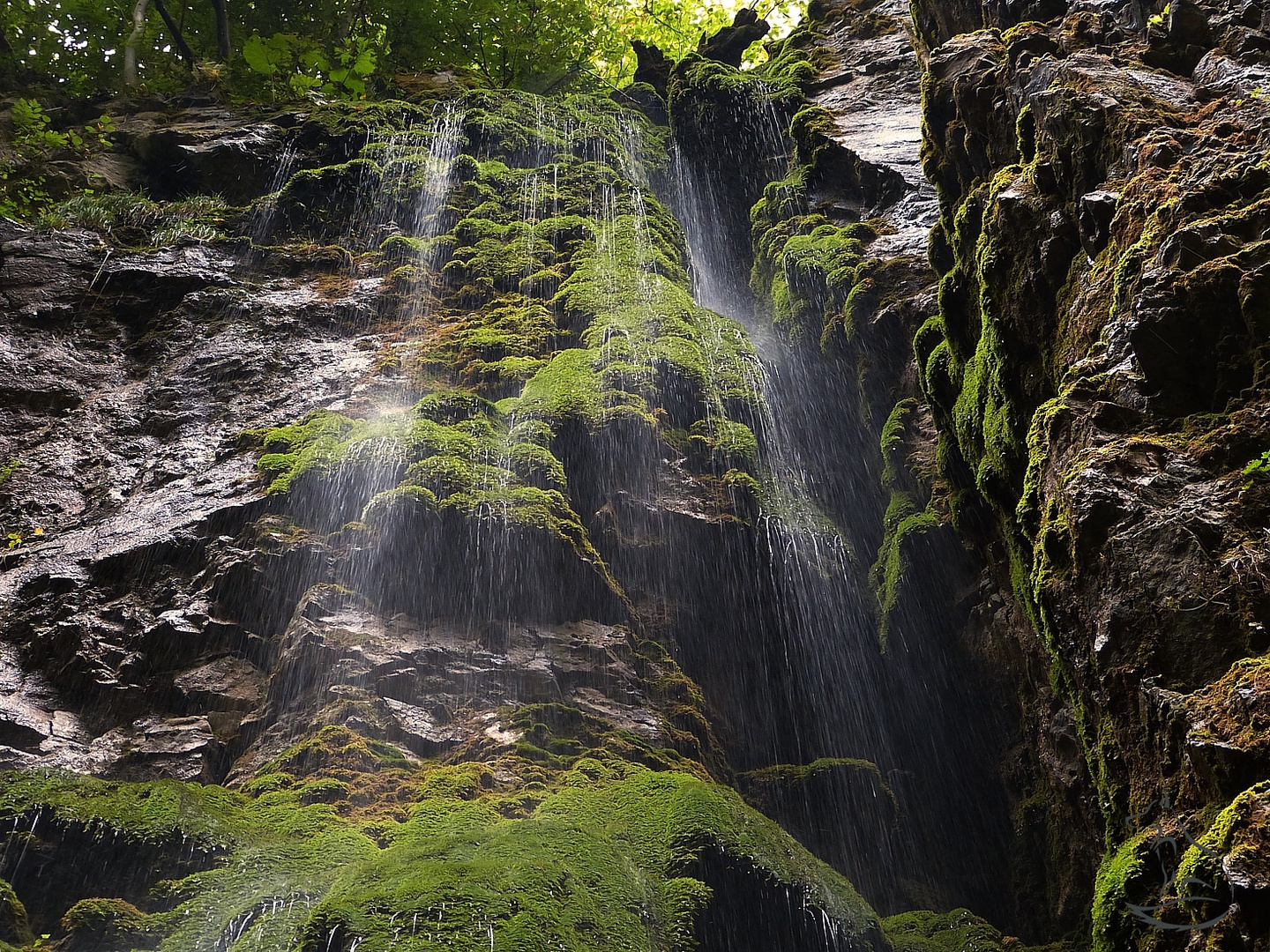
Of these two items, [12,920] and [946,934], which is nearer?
[12,920]

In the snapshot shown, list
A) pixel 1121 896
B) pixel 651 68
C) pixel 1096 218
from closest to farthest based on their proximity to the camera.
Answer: pixel 1121 896
pixel 1096 218
pixel 651 68

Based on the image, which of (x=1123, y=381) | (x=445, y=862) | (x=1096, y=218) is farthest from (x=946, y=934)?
(x=1096, y=218)

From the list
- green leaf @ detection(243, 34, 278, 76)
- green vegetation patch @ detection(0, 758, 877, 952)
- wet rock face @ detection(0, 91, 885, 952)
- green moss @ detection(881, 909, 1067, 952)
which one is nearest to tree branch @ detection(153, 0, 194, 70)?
wet rock face @ detection(0, 91, 885, 952)

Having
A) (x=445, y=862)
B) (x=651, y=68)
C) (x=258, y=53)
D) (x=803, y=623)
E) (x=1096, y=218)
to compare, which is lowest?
(x=445, y=862)

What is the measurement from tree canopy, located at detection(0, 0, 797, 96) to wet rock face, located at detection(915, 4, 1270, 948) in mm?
10357

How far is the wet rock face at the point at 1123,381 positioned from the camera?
3.89 metres

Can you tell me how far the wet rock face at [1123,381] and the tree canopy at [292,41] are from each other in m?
10.4

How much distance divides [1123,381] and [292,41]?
14194 millimetres

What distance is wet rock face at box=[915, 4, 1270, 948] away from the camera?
12.8ft

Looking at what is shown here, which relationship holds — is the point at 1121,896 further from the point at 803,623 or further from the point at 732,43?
the point at 732,43

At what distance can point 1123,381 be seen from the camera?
186 inches

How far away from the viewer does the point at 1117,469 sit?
4.36 meters

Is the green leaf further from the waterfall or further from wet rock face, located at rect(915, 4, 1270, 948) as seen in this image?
wet rock face, located at rect(915, 4, 1270, 948)

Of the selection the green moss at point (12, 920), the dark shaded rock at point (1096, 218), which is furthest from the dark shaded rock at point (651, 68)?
the green moss at point (12, 920)
